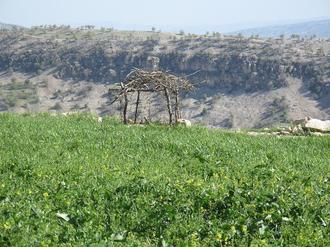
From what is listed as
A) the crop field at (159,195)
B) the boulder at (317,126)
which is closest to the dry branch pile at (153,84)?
the boulder at (317,126)

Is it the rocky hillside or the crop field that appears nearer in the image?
the crop field

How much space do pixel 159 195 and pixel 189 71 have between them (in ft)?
377

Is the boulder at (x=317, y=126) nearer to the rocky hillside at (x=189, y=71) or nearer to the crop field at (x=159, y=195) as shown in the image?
the crop field at (x=159, y=195)

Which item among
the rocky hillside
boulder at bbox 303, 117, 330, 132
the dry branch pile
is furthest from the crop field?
the rocky hillside

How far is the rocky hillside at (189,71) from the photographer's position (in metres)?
100

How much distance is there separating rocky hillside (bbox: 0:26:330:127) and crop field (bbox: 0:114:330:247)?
73.8m

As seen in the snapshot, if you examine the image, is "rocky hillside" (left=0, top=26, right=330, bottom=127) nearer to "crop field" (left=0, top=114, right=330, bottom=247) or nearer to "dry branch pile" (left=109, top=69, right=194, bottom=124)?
"dry branch pile" (left=109, top=69, right=194, bottom=124)

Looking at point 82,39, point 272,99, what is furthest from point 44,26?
point 272,99

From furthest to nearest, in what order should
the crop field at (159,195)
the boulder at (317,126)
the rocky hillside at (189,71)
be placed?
the rocky hillside at (189,71) < the boulder at (317,126) < the crop field at (159,195)

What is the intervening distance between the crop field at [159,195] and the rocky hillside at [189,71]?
242 ft

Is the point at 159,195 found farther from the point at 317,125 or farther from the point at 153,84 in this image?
the point at 317,125

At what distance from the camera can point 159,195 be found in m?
10.8

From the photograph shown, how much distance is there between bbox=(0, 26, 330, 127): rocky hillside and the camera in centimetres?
10044

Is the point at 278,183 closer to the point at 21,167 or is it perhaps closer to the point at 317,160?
the point at 317,160
